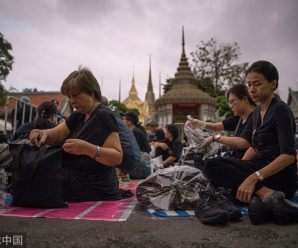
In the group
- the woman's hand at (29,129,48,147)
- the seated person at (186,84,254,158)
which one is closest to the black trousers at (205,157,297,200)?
the seated person at (186,84,254,158)

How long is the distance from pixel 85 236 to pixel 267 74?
1.92m

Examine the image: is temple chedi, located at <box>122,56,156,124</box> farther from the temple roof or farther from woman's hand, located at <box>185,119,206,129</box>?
woman's hand, located at <box>185,119,206,129</box>

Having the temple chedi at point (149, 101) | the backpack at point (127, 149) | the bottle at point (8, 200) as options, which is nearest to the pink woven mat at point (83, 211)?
the bottle at point (8, 200)

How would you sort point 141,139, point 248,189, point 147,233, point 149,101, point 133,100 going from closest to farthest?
point 147,233 → point 248,189 → point 141,139 → point 149,101 → point 133,100

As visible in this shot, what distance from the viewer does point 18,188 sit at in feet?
8.21

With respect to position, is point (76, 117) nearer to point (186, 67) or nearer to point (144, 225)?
point (144, 225)

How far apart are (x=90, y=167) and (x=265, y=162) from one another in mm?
1575

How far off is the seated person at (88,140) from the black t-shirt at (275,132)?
48.5 inches

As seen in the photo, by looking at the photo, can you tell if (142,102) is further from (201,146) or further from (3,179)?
(3,179)

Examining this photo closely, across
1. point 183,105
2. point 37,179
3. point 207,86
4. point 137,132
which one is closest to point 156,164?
point 137,132

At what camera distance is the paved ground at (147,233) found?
161cm

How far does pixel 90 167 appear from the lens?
281cm

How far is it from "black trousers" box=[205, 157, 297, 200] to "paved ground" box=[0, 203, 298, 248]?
0.51 metres

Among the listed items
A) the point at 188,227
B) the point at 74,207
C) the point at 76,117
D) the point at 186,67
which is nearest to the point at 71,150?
the point at 74,207
